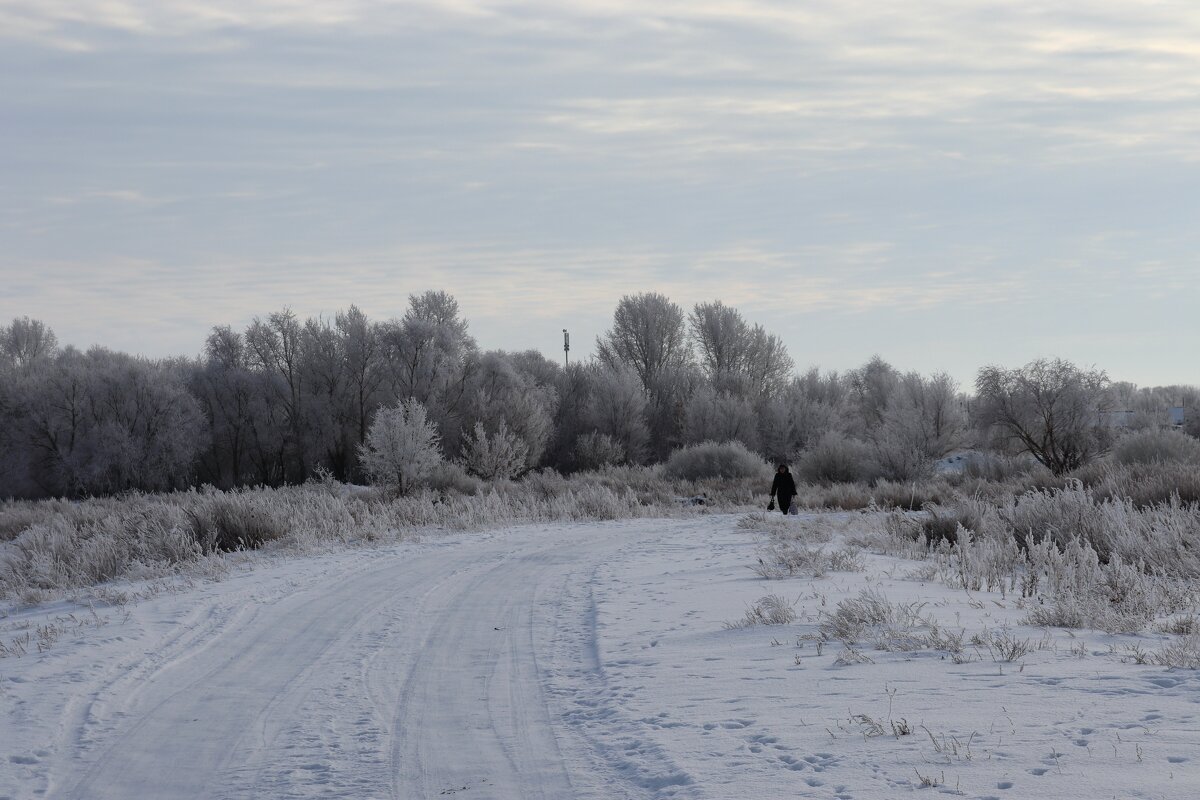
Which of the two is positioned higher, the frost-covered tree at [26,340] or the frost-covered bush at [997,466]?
the frost-covered tree at [26,340]

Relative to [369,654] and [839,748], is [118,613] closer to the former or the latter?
[369,654]

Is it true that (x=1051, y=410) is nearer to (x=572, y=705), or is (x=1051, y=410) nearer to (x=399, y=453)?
(x=399, y=453)

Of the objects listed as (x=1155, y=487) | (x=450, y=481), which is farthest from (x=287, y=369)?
(x=1155, y=487)

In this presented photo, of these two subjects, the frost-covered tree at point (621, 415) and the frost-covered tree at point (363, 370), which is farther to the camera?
the frost-covered tree at point (621, 415)

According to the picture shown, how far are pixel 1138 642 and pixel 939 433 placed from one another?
127ft

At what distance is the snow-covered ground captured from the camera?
4.80 m

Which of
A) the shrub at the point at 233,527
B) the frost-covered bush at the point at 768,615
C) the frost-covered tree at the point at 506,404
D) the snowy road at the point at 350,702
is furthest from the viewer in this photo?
the frost-covered tree at the point at 506,404

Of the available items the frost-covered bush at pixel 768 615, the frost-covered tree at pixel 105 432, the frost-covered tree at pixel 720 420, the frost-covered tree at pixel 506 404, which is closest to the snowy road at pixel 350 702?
the frost-covered bush at pixel 768 615

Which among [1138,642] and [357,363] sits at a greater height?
[357,363]

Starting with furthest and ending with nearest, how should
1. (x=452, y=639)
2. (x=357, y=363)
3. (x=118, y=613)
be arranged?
(x=357, y=363) < (x=118, y=613) < (x=452, y=639)

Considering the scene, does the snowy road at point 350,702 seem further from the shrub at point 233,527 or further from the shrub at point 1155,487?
the shrub at point 1155,487

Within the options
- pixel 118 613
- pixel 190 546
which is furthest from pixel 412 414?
pixel 118 613

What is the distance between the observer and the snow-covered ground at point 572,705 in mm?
4801

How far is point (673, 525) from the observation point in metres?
23.5
